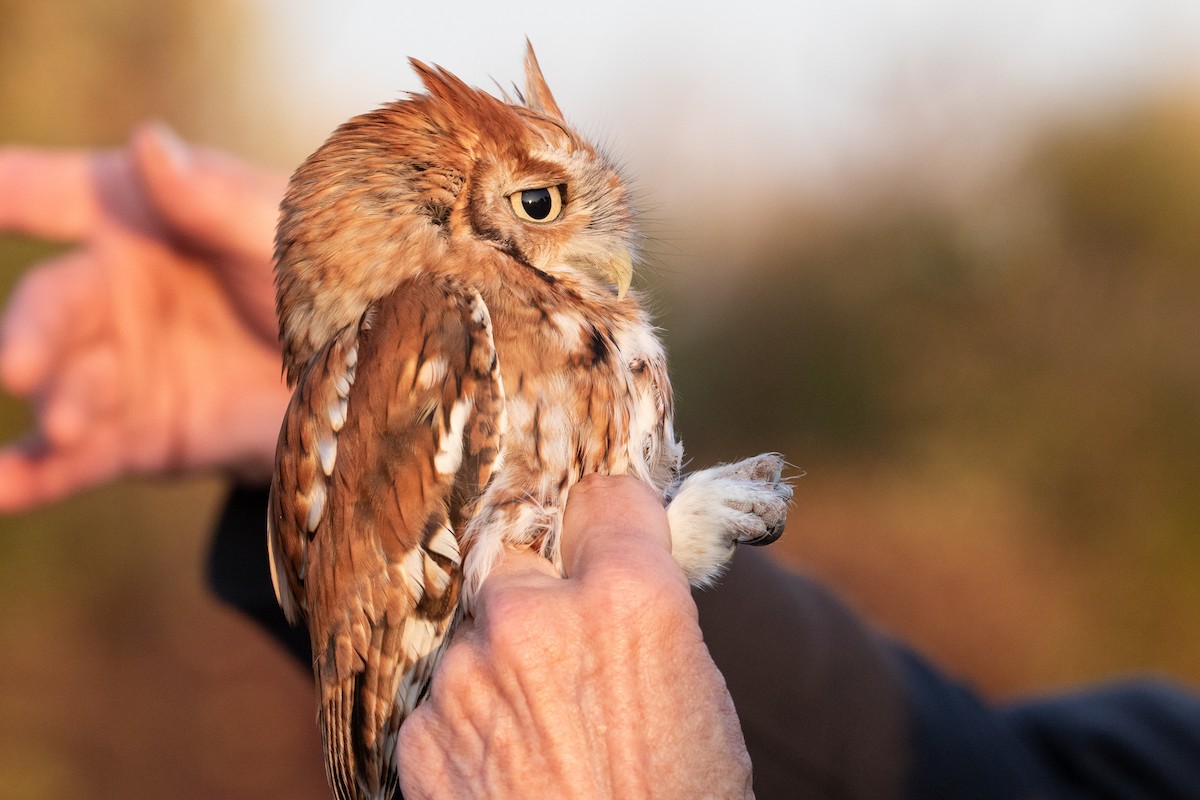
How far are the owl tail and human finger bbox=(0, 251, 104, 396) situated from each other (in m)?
2.00

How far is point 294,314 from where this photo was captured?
6.18 ft

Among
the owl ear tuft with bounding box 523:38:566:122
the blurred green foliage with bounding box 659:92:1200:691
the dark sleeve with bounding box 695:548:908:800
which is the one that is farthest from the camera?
the blurred green foliage with bounding box 659:92:1200:691

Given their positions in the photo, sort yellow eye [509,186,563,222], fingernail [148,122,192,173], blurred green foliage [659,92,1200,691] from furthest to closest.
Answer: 1. blurred green foliage [659,92,1200,691]
2. fingernail [148,122,192,173]
3. yellow eye [509,186,563,222]

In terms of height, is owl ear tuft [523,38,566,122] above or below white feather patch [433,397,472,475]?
above

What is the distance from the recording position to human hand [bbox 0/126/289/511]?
126 inches

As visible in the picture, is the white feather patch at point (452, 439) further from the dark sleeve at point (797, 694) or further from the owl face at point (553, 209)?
the dark sleeve at point (797, 694)

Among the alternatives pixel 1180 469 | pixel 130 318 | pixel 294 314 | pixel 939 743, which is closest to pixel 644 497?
pixel 294 314

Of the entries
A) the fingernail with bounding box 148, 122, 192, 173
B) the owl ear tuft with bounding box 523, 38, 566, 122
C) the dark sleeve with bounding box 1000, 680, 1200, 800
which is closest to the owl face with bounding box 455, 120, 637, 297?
the owl ear tuft with bounding box 523, 38, 566, 122

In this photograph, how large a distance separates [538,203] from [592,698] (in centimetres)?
99

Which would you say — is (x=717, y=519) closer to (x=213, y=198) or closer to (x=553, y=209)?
(x=553, y=209)

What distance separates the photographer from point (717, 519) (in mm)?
1800

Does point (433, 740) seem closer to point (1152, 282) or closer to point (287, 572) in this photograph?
point (287, 572)

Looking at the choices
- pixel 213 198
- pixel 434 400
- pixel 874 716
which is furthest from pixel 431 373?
pixel 213 198

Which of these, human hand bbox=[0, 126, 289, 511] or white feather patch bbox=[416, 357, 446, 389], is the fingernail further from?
white feather patch bbox=[416, 357, 446, 389]
